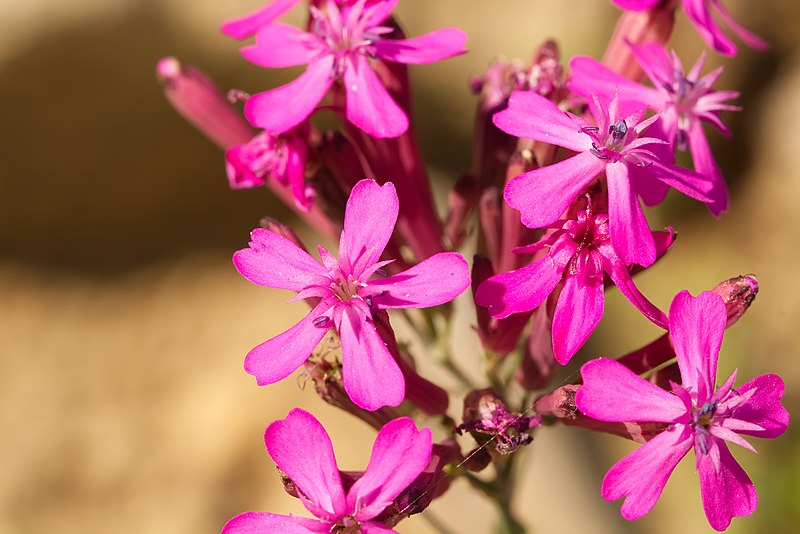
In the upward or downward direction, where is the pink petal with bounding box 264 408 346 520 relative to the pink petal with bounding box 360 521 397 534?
upward

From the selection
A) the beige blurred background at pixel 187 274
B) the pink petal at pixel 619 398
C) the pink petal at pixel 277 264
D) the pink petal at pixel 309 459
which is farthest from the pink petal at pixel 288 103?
the beige blurred background at pixel 187 274

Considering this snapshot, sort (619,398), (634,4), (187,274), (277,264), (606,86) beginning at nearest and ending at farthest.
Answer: (619,398)
(277,264)
(606,86)
(634,4)
(187,274)

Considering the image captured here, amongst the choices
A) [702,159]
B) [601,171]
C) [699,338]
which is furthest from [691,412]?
[702,159]

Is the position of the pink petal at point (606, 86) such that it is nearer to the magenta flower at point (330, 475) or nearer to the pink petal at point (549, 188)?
the pink petal at point (549, 188)

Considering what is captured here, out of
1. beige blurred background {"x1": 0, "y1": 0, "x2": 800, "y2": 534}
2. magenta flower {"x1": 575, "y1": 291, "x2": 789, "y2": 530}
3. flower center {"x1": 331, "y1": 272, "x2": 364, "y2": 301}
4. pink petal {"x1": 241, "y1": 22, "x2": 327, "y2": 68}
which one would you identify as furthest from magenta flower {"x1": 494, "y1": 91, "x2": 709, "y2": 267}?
beige blurred background {"x1": 0, "y1": 0, "x2": 800, "y2": 534}

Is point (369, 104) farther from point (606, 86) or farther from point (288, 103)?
point (606, 86)

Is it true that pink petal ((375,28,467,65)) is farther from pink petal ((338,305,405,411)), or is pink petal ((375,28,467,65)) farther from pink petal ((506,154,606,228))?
pink petal ((338,305,405,411))
